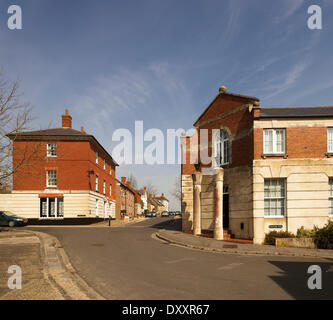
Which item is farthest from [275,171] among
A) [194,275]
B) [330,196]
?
[194,275]

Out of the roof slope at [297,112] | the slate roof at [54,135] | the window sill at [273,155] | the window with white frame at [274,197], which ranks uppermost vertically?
the slate roof at [54,135]

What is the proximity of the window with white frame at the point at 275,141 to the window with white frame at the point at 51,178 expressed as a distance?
2445 centimetres

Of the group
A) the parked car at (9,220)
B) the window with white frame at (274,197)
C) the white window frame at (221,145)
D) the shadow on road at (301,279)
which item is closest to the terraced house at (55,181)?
the parked car at (9,220)

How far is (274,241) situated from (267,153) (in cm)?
476

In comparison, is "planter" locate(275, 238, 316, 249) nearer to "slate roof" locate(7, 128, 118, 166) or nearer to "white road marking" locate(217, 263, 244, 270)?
"white road marking" locate(217, 263, 244, 270)

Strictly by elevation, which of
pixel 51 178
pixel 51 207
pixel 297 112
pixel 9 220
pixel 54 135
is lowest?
pixel 9 220

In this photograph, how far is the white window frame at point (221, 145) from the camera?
66.6 ft

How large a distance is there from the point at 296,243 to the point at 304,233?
91 cm

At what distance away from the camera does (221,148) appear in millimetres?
20906

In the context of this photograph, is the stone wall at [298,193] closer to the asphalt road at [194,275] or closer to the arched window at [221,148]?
the arched window at [221,148]

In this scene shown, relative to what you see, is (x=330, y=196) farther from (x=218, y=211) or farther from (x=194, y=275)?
(x=194, y=275)
